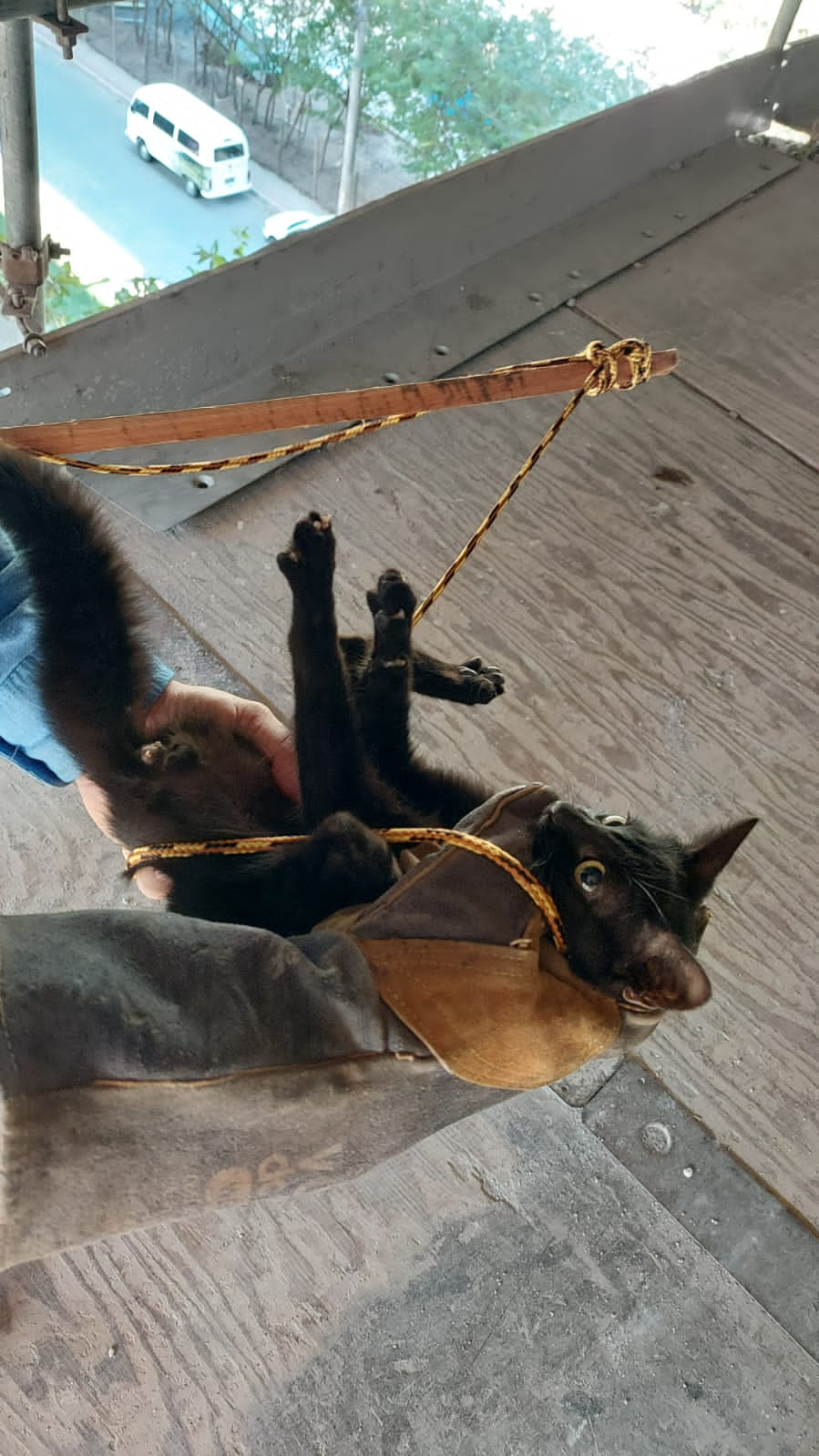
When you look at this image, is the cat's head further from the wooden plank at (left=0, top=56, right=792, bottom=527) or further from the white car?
the white car

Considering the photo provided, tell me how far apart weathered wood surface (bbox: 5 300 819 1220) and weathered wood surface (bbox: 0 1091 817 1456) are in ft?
0.86

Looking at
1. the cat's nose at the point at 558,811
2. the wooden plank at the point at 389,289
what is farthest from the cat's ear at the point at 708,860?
the wooden plank at the point at 389,289

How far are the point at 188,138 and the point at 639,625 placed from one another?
137 centimetres

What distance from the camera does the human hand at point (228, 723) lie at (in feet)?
4.75

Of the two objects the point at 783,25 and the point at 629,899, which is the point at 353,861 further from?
the point at 783,25

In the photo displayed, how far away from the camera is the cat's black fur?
1020mm

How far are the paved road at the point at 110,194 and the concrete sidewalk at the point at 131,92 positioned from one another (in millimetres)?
15

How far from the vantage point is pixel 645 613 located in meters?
2.01

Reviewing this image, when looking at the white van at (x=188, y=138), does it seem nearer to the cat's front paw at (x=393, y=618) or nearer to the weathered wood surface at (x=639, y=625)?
the weathered wood surface at (x=639, y=625)

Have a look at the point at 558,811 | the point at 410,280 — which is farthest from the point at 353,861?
the point at 410,280

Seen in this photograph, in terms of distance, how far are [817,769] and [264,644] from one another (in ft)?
3.72

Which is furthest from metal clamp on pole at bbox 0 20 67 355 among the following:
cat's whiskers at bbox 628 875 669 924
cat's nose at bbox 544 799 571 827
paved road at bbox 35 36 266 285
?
cat's whiskers at bbox 628 875 669 924

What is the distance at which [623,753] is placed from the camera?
5.94ft

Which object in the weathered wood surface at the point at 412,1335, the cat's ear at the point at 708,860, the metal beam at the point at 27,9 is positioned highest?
the metal beam at the point at 27,9
